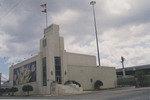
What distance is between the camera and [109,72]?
4578cm

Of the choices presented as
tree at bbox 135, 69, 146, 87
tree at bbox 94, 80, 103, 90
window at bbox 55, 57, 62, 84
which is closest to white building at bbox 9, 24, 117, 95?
window at bbox 55, 57, 62, 84

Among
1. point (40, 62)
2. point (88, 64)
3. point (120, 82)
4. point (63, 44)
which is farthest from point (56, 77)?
point (120, 82)

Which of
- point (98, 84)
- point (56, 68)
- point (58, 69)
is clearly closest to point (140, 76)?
point (98, 84)

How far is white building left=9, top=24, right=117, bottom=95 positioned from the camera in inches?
1404

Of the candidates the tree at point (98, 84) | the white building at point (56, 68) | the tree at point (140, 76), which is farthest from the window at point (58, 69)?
the tree at point (140, 76)

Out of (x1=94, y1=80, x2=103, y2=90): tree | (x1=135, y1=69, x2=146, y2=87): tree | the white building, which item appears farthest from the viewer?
(x1=135, y1=69, x2=146, y2=87): tree

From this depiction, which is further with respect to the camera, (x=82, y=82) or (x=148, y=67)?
(x=148, y=67)

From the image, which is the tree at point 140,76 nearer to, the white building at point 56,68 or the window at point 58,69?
the white building at point 56,68

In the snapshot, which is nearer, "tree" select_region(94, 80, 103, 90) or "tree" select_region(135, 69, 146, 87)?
"tree" select_region(94, 80, 103, 90)

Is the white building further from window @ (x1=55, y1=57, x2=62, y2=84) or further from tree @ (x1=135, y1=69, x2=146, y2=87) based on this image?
tree @ (x1=135, y1=69, x2=146, y2=87)

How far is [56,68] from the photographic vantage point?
118ft

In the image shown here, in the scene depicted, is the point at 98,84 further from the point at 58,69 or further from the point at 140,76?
the point at 140,76

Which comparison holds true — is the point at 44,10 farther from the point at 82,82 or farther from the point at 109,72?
the point at 109,72

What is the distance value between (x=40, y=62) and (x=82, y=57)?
1080 cm
